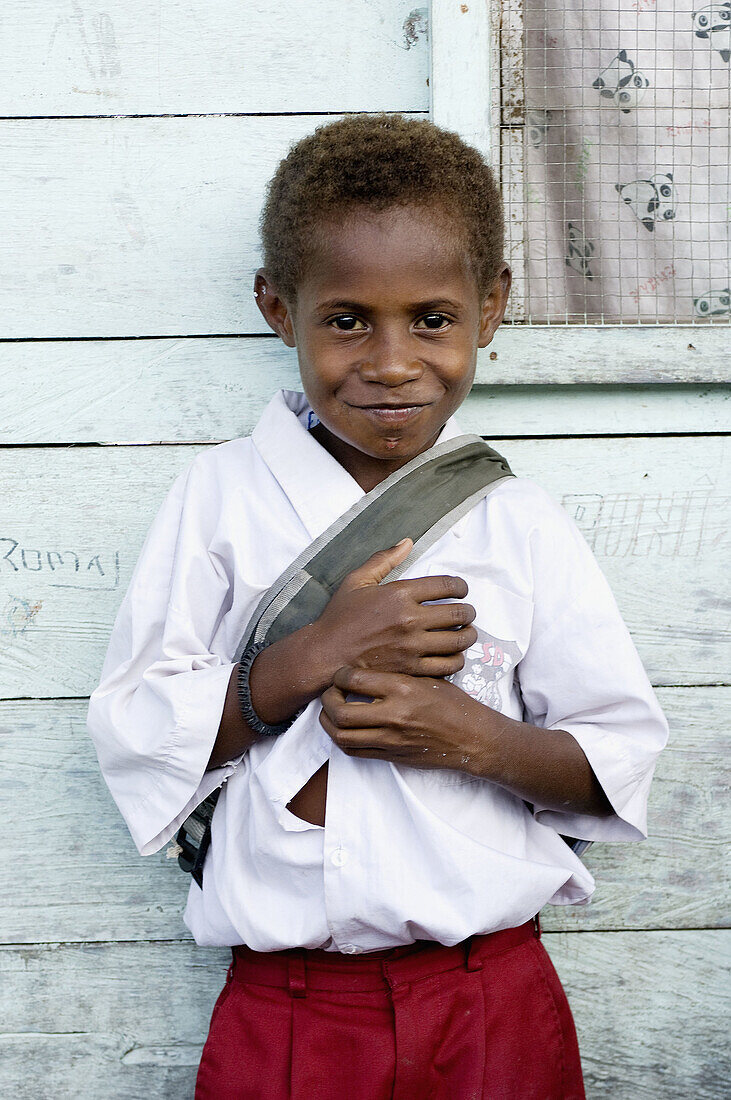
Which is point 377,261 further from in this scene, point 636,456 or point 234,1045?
point 234,1045

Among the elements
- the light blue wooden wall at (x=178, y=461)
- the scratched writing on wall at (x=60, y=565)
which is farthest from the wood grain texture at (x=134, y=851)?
the scratched writing on wall at (x=60, y=565)

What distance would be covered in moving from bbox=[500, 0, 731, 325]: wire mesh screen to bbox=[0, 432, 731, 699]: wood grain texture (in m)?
0.21

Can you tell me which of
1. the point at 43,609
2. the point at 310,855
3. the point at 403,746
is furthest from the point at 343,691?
the point at 43,609

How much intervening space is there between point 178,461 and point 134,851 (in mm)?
553

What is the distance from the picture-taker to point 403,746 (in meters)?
0.95

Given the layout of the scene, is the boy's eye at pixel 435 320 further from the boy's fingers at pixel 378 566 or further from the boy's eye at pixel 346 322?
the boy's fingers at pixel 378 566

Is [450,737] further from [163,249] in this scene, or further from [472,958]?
[163,249]

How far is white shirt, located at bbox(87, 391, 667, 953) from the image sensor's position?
0.98m

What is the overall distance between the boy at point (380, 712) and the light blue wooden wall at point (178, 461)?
20 cm

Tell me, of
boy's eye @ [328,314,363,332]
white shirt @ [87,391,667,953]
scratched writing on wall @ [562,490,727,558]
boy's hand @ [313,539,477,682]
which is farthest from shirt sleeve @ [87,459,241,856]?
scratched writing on wall @ [562,490,727,558]

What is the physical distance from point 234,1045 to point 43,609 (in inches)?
24.3

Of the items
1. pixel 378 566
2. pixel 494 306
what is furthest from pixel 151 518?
pixel 494 306

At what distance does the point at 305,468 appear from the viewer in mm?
1099

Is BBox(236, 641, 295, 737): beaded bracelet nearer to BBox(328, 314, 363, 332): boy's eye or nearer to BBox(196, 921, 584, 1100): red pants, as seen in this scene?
BBox(196, 921, 584, 1100): red pants
